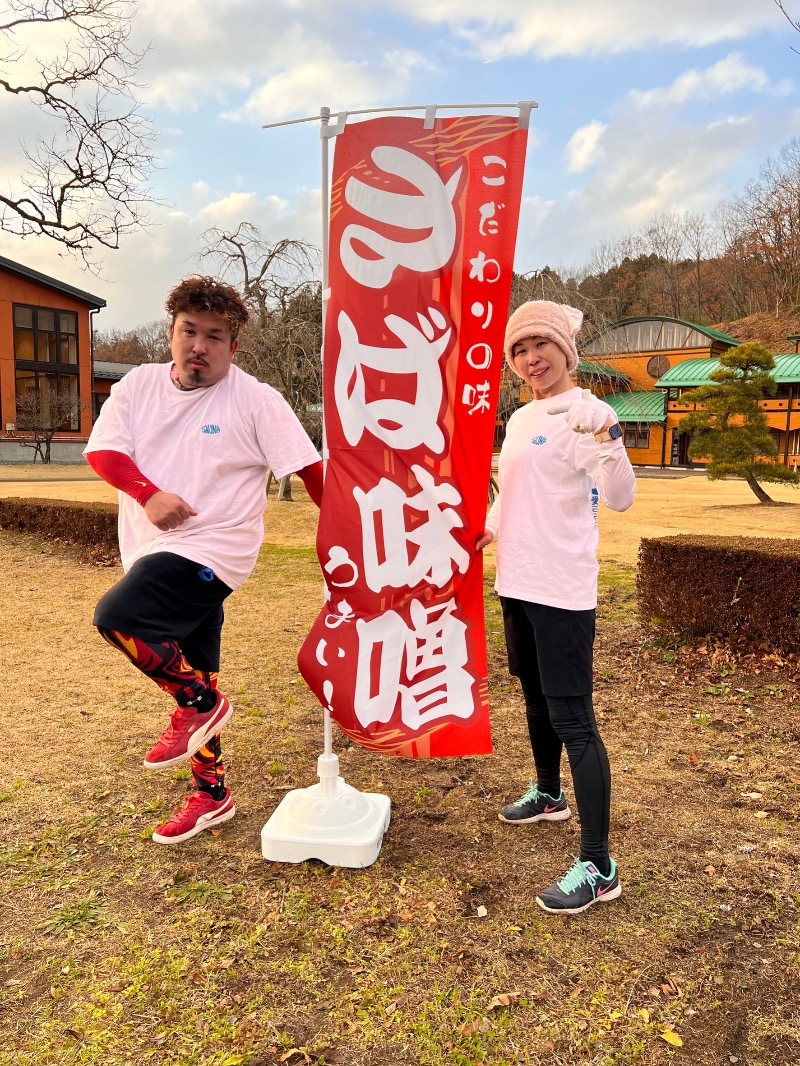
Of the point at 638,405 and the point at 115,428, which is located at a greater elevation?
the point at 638,405

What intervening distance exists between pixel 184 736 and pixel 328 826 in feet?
2.17

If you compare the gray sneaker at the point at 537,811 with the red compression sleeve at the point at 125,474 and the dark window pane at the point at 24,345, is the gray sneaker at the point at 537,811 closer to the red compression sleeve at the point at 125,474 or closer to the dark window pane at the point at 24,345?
the red compression sleeve at the point at 125,474

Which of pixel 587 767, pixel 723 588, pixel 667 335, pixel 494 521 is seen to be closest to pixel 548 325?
pixel 494 521

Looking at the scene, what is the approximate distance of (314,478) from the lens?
9.27 ft

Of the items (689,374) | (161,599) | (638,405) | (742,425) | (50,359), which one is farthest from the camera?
(50,359)

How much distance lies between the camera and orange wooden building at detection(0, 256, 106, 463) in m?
33.9

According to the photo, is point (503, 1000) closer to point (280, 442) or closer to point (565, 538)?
point (565, 538)

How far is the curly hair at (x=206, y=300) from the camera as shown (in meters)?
2.58

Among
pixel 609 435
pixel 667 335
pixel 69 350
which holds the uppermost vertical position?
pixel 667 335

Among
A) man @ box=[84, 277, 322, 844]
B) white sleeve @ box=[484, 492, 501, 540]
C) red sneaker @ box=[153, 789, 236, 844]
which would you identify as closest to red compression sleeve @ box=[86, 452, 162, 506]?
man @ box=[84, 277, 322, 844]

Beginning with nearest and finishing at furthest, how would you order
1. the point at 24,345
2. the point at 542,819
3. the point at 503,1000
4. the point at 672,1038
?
the point at 672,1038, the point at 503,1000, the point at 542,819, the point at 24,345

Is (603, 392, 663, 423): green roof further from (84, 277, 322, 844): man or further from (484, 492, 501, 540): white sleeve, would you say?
(84, 277, 322, 844): man

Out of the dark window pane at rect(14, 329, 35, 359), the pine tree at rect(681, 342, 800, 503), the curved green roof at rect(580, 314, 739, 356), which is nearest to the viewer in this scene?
the pine tree at rect(681, 342, 800, 503)

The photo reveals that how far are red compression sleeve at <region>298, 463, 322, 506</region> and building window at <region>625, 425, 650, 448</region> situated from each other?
112ft
